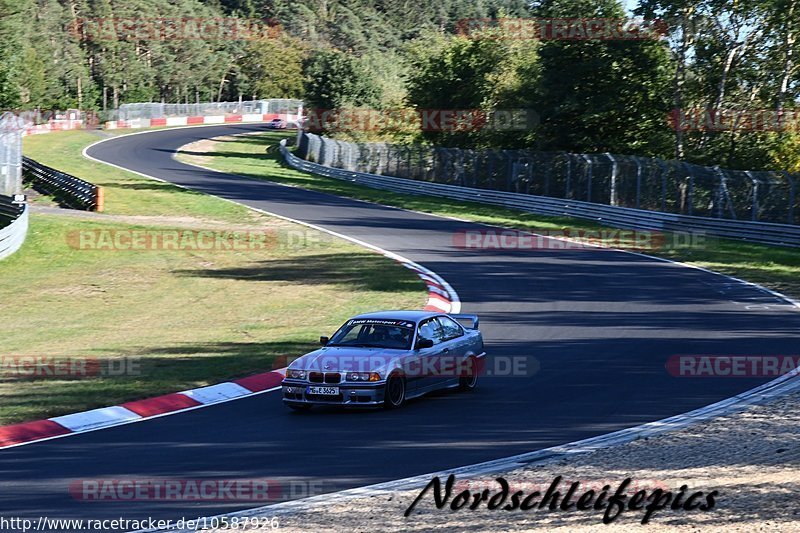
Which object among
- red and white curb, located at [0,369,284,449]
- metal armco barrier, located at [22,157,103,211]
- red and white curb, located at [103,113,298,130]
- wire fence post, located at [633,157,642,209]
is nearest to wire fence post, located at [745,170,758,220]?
wire fence post, located at [633,157,642,209]

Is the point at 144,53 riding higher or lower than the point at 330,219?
higher

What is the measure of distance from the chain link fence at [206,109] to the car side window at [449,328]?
90.3m

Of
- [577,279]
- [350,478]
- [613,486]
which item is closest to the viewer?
[613,486]

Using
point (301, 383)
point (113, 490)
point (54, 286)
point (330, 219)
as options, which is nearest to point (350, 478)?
point (113, 490)

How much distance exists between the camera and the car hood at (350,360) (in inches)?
526

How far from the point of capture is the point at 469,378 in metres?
14.9

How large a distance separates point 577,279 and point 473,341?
11701mm

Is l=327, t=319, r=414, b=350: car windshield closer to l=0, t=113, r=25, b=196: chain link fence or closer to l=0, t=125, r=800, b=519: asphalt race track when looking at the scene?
l=0, t=125, r=800, b=519: asphalt race track

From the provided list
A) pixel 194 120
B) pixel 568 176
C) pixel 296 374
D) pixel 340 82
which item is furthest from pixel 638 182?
pixel 194 120

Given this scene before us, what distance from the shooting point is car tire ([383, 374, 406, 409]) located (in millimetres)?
13297

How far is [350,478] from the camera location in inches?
392

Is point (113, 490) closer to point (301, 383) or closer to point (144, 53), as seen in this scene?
point (301, 383)

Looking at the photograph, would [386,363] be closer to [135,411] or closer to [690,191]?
[135,411]

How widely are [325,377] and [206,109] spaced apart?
354 ft
